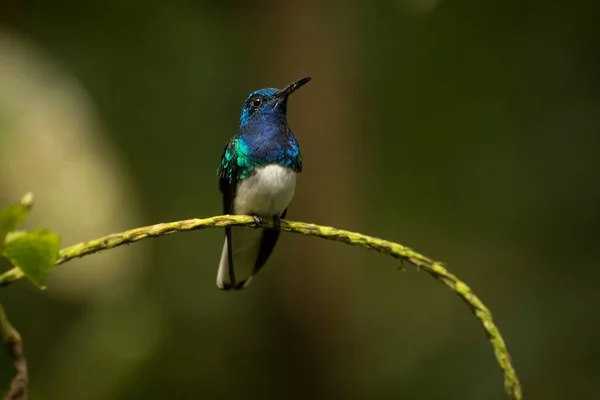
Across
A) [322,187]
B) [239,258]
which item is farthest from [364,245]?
[322,187]

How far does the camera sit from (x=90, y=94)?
12.6ft

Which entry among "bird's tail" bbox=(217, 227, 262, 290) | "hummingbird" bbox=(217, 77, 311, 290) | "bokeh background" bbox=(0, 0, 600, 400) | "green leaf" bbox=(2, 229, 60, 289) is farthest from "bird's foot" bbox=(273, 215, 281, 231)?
"bokeh background" bbox=(0, 0, 600, 400)

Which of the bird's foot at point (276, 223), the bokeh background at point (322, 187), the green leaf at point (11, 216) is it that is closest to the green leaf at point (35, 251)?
the green leaf at point (11, 216)

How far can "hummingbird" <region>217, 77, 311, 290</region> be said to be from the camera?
5.61 ft

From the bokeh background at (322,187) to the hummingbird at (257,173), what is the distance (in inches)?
41.8

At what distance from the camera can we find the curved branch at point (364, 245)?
917 millimetres

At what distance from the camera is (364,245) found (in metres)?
1.10

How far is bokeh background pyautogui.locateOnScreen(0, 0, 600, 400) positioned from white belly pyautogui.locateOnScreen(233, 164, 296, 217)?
1072mm

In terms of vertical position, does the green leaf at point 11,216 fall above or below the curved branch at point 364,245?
above

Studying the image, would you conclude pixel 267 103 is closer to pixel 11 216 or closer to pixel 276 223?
pixel 276 223

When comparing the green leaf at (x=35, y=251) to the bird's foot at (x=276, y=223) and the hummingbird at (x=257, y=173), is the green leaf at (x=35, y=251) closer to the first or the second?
the bird's foot at (x=276, y=223)

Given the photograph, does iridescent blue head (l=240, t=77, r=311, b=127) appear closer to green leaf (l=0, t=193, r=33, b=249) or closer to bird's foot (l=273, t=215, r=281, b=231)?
bird's foot (l=273, t=215, r=281, b=231)

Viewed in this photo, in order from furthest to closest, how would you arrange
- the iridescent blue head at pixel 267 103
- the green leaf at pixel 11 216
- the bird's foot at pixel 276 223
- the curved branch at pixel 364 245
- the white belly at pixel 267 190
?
1. the white belly at pixel 267 190
2. the iridescent blue head at pixel 267 103
3. the bird's foot at pixel 276 223
4. the curved branch at pixel 364 245
5. the green leaf at pixel 11 216

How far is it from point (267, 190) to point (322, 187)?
4.83ft
